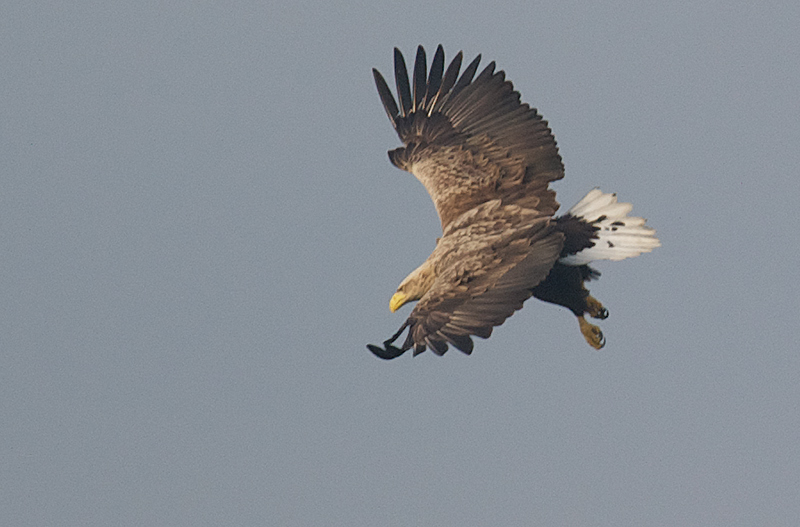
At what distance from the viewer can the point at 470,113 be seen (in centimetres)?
1075

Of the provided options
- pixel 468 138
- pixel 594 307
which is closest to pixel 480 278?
pixel 594 307

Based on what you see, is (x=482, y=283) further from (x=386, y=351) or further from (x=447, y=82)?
(x=447, y=82)

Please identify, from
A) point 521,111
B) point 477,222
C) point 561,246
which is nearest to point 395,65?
point 521,111

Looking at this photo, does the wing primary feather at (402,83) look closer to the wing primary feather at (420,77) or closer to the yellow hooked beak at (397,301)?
the wing primary feather at (420,77)

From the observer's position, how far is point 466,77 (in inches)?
426

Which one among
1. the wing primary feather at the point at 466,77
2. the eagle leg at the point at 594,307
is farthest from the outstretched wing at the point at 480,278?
the wing primary feather at the point at 466,77

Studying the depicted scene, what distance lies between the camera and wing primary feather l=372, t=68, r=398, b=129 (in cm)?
1130

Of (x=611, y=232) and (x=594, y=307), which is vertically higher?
(x=611, y=232)

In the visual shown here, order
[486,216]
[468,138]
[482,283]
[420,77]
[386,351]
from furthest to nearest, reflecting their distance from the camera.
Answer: [420,77] → [468,138] → [486,216] → [482,283] → [386,351]

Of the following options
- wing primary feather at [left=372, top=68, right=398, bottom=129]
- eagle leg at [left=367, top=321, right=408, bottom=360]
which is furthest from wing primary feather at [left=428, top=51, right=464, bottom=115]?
eagle leg at [left=367, top=321, right=408, bottom=360]

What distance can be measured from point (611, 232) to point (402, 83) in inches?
104

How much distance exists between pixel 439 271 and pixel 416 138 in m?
2.02

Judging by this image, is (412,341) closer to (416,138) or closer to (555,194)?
(555,194)

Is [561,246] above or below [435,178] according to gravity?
below
